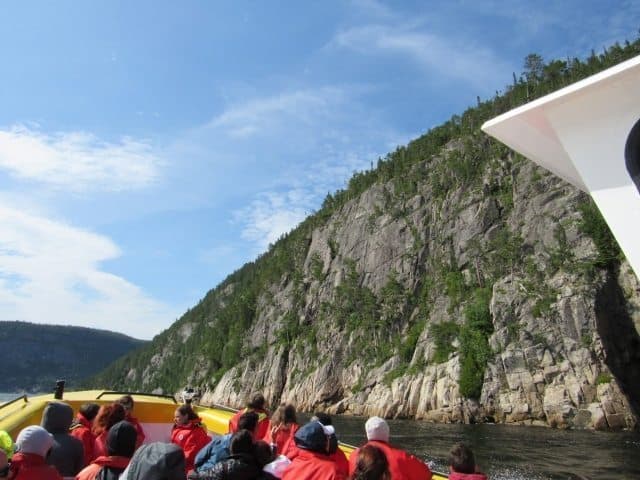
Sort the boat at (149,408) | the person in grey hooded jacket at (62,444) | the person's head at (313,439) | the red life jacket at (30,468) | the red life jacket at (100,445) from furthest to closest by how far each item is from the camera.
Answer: the boat at (149,408) → the red life jacket at (100,445) → the person in grey hooded jacket at (62,444) → the person's head at (313,439) → the red life jacket at (30,468)

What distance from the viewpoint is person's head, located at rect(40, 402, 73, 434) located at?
15.1ft

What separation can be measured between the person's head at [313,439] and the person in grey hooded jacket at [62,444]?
90.1 inches

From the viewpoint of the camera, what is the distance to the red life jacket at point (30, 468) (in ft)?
11.0

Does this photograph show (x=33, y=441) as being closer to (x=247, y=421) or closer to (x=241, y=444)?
(x=241, y=444)

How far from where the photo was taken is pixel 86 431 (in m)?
5.14

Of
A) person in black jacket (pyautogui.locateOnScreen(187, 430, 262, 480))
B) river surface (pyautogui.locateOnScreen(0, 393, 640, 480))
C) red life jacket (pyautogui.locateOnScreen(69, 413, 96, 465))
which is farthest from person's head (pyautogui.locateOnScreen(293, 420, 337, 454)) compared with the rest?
river surface (pyautogui.locateOnScreen(0, 393, 640, 480))

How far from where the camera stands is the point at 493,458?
19.7 meters

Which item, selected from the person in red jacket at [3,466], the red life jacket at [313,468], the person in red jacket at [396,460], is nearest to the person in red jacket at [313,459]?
the red life jacket at [313,468]

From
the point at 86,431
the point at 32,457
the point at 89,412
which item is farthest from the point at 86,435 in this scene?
the point at 32,457

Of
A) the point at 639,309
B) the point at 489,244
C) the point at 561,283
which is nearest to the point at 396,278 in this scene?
the point at 489,244

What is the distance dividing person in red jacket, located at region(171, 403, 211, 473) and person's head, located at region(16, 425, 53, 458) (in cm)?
211

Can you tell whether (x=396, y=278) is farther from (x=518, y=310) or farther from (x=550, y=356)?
(x=550, y=356)

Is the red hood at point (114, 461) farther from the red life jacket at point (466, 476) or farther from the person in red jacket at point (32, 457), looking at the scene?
the red life jacket at point (466, 476)

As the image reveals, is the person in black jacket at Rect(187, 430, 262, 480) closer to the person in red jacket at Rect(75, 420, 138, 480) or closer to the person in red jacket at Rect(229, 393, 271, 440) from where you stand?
the person in red jacket at Rect(75, 420, 138, 480)
